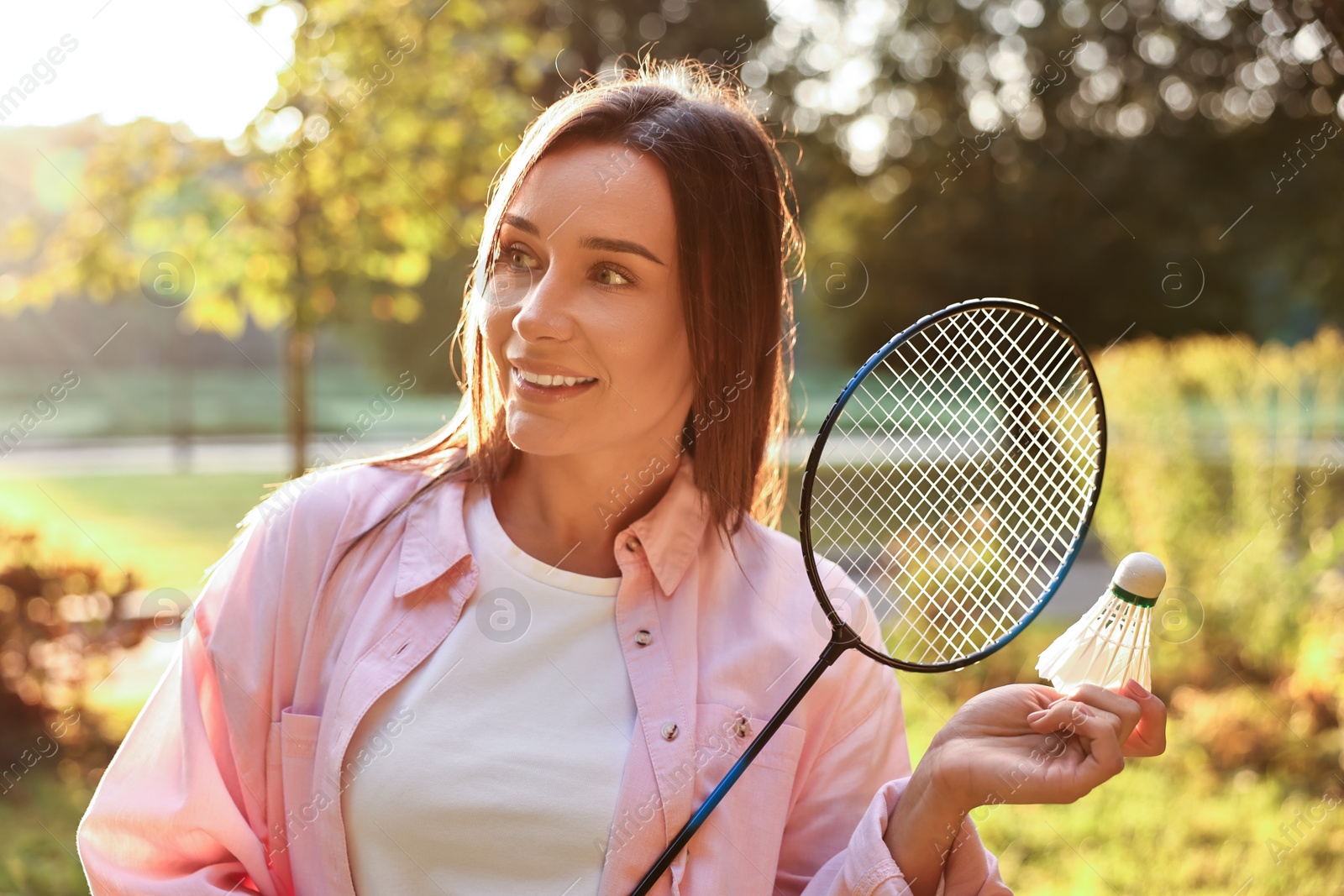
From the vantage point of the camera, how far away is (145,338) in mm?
27031

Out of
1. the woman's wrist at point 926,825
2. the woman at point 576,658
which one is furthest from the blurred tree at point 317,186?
the woman's wrist at point 926,825

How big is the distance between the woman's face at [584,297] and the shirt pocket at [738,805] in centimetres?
53

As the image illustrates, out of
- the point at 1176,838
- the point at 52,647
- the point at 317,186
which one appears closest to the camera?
the point at 1176,838

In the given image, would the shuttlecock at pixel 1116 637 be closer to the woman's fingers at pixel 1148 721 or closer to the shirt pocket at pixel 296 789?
the woman's fingers at pixel 1148 721

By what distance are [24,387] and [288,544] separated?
30557mm

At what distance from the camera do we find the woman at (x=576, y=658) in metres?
1.70

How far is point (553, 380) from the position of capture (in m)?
1.79

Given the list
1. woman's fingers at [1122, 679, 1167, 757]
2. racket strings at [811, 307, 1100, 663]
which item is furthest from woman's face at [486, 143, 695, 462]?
woman's fingers at [1122, 679, 1167, 757]

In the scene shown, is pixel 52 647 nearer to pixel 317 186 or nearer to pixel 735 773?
pixel 317 186

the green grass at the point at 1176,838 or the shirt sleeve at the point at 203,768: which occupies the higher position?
the shirt sleeve at the point at 203,768

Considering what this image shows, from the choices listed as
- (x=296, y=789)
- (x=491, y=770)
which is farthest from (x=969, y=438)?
(x=296, y=789)

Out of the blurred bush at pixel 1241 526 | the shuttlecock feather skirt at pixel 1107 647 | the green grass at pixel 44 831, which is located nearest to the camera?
the shuttlecock feather skirt at pixel 1107 647

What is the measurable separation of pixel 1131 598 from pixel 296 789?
1.32m

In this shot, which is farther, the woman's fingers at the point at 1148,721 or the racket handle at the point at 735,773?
the racket handle at the point at 735,773
